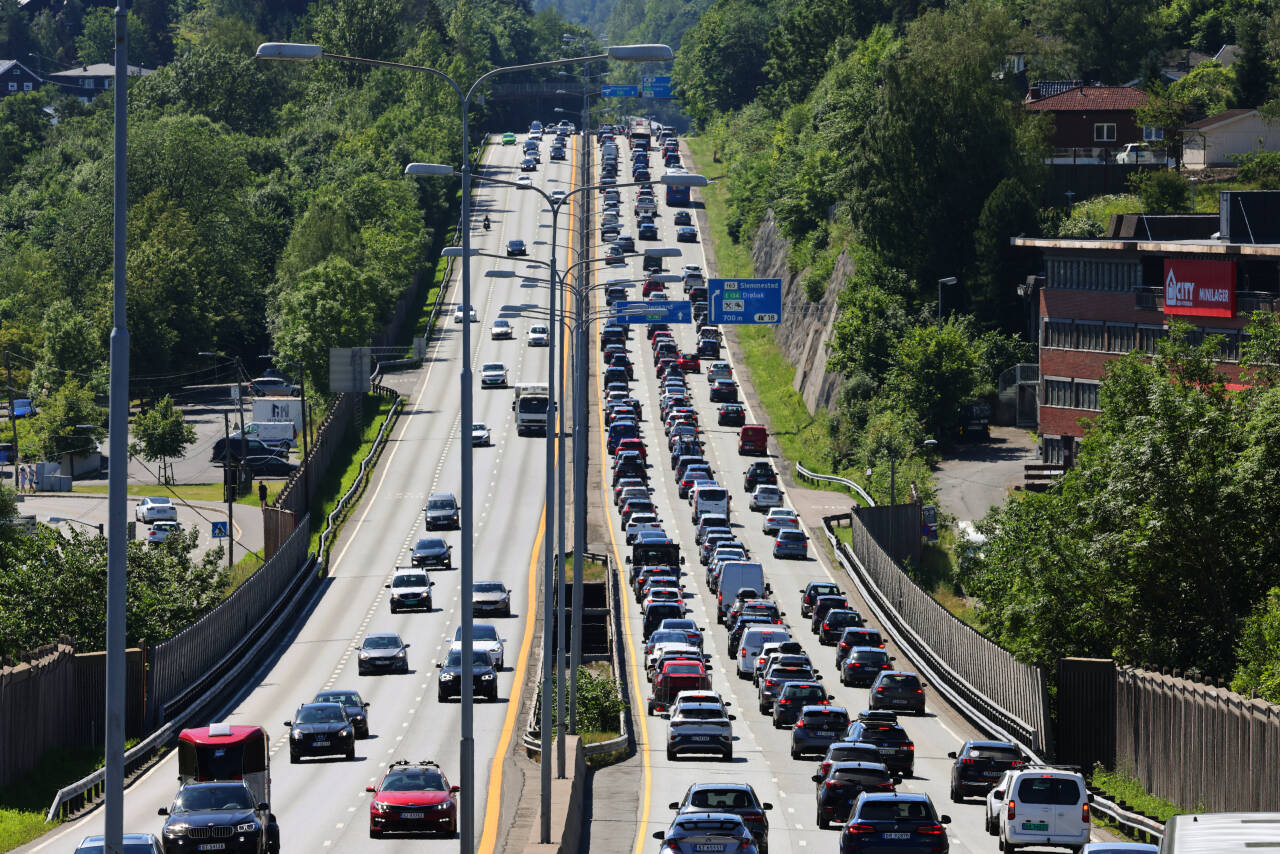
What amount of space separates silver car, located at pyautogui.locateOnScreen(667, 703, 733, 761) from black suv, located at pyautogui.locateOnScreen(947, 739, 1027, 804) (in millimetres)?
7241

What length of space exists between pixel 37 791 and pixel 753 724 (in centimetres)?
1914

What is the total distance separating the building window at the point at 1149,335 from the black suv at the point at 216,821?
60177 mm

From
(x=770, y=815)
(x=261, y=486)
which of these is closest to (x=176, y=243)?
(x=261, y=486)

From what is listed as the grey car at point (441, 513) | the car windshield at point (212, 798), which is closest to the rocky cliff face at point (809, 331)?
the grey car at point (441, 513)

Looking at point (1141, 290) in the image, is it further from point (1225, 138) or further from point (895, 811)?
point (895, 811)

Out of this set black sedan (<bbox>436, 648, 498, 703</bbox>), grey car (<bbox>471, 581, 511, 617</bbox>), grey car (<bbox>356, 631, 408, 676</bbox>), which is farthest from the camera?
grey car (<bbox>471, 581, 511, 617</bbox>)

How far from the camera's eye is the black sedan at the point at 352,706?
4766cm

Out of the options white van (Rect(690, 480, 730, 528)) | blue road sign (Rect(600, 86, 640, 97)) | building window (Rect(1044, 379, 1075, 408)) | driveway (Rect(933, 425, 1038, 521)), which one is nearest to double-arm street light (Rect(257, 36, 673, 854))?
white van (Rect(690, 480, 730, 528))

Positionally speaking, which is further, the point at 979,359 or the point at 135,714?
the point at 979,359

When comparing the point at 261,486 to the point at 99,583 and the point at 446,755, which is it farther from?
the point at 446,755

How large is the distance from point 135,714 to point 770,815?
18214mm

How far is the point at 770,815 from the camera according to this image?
124ft

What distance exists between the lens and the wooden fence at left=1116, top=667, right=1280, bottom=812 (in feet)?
107

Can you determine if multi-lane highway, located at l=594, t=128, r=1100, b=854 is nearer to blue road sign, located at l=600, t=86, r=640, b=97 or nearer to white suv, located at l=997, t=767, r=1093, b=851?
white suv, located at l=997, t=767, r=1093, b=851
